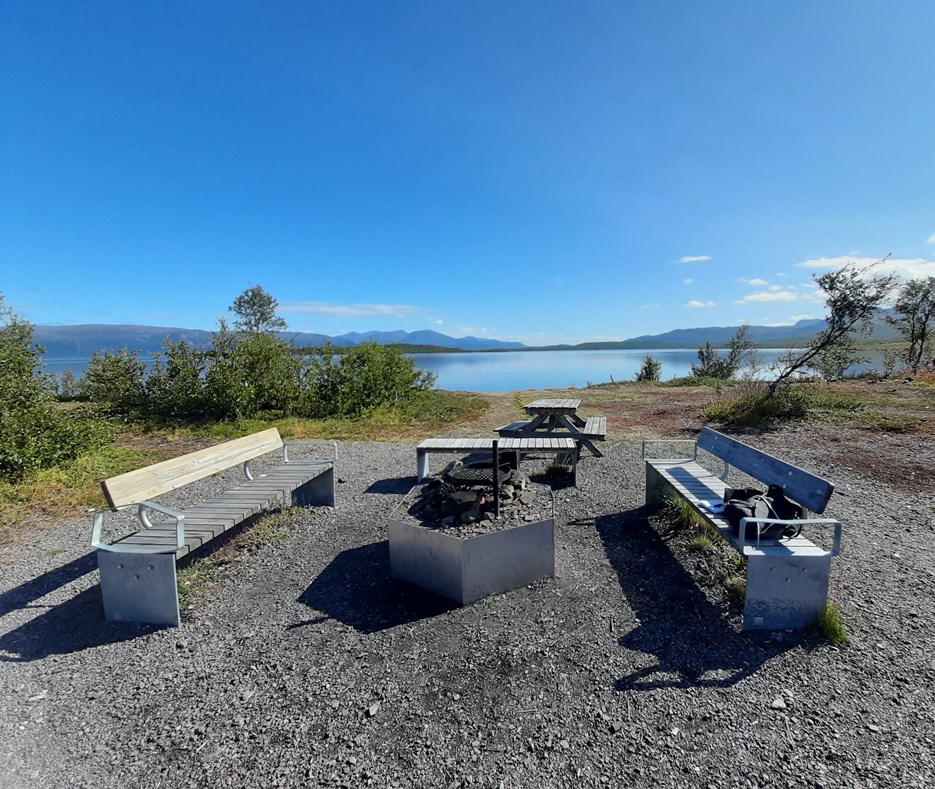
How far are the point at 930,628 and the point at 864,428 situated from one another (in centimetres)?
766

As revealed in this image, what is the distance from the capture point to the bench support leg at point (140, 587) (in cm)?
290

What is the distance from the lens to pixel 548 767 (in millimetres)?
1855

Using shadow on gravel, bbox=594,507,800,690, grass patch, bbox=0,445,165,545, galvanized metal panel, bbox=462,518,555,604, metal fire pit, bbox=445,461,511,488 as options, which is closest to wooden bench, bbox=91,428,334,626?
metal fire pit, bbox=445,461,511,488

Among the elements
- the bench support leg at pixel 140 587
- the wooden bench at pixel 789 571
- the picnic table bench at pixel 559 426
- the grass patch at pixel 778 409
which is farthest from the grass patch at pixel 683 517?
the grass patch at pixel 778 409

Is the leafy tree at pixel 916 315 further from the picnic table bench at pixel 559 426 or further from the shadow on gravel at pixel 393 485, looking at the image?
the shadow on gravel at pixel 393 485

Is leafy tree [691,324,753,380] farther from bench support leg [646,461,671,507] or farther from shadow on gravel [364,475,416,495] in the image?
shadow on gravel [364,475,416,495]

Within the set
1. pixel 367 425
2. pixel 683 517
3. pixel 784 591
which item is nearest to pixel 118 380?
pixel 367 425

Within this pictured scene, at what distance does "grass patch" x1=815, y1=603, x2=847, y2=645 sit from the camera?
103 inches

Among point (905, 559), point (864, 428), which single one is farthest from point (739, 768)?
point (864, 428)

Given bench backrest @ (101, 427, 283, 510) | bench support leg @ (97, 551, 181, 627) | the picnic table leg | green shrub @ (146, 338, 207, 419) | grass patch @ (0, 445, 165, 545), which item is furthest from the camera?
green shrub @ (146, 338, 207, 419)

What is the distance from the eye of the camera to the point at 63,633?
2885mm

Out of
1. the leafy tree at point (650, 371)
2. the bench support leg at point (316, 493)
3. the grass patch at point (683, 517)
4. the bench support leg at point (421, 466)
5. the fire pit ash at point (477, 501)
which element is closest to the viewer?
the fire pit ash at point (477, 501)

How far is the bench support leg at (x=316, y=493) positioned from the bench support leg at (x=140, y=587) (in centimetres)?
217

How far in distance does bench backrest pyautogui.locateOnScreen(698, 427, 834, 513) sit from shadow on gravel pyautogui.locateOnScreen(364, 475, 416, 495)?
11.6ft
